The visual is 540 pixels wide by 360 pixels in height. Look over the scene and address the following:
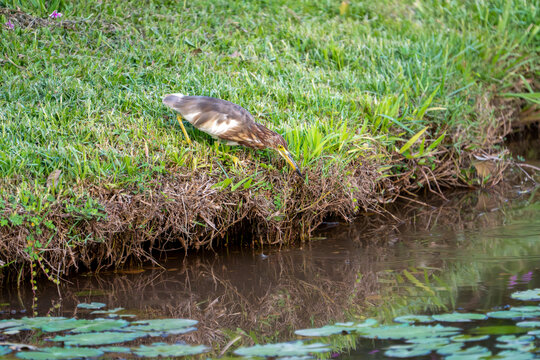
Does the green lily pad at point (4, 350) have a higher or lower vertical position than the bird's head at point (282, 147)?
lower

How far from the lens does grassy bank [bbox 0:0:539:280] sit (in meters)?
4.44

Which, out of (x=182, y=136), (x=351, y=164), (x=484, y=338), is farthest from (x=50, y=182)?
(x=484, y=338)

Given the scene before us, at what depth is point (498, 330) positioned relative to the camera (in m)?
3.24

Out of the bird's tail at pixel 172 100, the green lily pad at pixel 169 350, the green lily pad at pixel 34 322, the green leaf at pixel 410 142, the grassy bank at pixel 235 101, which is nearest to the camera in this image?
the green lily pad at pixel 169 350

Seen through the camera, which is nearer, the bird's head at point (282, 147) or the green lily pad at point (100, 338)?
the green lily pad at point (100, 338)

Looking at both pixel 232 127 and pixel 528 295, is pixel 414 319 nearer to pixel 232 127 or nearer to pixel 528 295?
pixel 528 295

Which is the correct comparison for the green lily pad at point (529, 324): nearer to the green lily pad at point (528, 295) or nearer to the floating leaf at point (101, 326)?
the green lily pad at point (528, 295)

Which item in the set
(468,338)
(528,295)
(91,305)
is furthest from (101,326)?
(528,295)

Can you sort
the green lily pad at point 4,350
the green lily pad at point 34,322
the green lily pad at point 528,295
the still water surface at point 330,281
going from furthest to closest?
the still water surface at point 330,281 < the green lily pad at point 528,295 < the green lily pad at point 34,322 < the green lily pad at point 4,350

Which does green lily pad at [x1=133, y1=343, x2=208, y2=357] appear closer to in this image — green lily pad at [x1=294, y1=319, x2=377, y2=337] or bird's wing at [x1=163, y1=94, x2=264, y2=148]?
green lily pad at [x1=294, y1=319, x2=377, y2=337]

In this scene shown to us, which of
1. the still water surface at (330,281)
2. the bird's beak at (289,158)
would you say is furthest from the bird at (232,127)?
the still water surface at (330,281)

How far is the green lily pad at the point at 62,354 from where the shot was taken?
309cm

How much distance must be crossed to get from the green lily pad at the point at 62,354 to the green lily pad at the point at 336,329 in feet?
3.32

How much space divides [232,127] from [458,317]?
2166mm
